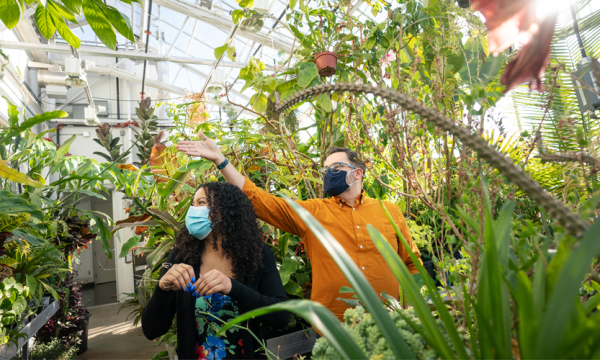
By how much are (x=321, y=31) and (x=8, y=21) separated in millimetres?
1202

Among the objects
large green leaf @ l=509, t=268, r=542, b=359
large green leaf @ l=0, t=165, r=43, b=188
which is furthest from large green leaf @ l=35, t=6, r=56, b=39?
large green leaf @ l=509, t=268, r=542, b=359

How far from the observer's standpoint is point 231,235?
1.55 meters

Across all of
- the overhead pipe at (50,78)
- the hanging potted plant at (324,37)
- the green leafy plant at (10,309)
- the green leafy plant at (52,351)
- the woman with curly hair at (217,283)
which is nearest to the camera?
the woman with curly hair at (217,283)

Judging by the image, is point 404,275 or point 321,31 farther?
point 321,31

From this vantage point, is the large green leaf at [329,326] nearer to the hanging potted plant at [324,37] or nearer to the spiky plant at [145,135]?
the hanging potted plant at [324,37]

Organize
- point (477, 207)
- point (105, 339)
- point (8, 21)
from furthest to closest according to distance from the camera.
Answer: point (105, 339), point (8, 21), point (477, 207)

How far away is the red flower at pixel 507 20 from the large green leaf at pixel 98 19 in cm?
107

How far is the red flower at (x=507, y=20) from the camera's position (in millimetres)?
290

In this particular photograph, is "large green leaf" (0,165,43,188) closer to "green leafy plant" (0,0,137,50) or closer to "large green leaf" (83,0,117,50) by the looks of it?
"green leafy plant" (0,0,137,50)

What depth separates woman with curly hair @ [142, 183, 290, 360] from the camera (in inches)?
51.1

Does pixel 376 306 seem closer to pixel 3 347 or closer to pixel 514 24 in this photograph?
pixel 514 24

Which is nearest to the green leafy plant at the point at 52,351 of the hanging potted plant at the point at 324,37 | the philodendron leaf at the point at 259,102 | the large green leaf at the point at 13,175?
the large green leaf at the point at 13,175

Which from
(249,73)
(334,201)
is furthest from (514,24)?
(249,73)

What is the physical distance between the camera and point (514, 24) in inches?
11.6
